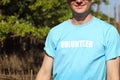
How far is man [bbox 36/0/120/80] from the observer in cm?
293

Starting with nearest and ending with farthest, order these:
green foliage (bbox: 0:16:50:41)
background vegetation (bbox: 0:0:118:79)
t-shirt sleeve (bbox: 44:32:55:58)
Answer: t-shirt sleeve (bbox: 44:32:55:58), green foliage (bbox: 0:16:50:41), background vegetation (bbox: 0:0:118:79)

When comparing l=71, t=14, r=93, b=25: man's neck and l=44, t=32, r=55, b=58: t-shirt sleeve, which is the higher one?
l=71, t=14, r=93, b=25: man's neck

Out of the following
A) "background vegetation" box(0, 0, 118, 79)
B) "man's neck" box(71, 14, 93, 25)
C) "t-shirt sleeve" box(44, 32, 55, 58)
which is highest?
"man's neck" box(71, 14, 93, 25)

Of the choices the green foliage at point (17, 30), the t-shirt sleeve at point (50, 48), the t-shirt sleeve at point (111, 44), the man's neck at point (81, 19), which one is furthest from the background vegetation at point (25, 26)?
the t-shirt sleeve at point (111, 44)

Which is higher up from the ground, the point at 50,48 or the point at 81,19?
the point at 81,19

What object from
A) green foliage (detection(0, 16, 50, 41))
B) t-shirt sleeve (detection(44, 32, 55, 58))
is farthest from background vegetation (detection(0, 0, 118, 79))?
t-shirt sleeve (detection(44, 32, 55, 58))

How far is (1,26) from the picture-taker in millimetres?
11969

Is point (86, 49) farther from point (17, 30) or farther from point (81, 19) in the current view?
point (17, 30)

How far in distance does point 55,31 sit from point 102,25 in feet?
1.16

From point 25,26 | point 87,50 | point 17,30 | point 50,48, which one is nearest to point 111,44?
point 87,50

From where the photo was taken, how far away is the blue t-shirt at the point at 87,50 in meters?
2.93

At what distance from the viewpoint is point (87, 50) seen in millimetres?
2938

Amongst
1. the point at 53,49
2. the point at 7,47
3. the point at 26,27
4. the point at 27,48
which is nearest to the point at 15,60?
the point at 7,47

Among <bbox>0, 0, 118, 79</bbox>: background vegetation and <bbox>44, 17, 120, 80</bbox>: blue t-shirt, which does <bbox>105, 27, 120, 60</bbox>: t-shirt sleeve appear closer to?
<bbox>44, 17, 120, 80</bbox>: blue t-shirt
